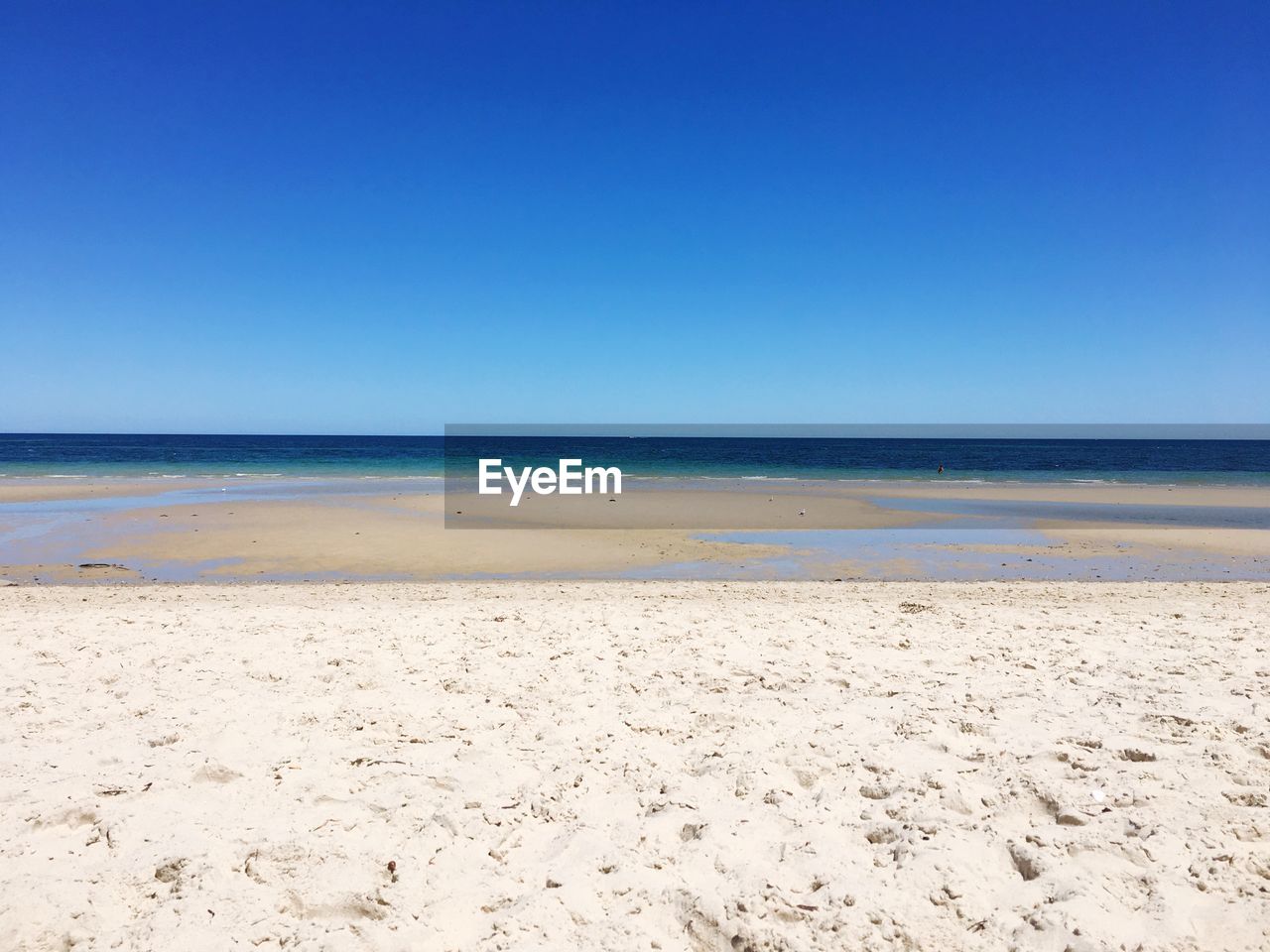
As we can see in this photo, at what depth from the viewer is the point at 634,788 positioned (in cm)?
383

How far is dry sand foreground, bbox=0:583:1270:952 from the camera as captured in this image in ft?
9.21

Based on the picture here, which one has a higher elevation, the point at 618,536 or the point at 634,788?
the point at 634,788

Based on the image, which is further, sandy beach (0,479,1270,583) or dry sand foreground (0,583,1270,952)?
sandy beach (0,479,1270,583)

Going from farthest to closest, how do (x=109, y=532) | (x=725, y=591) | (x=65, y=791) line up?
(x=109, y=532) → (x=725, y=591) → (x=65, y=791)

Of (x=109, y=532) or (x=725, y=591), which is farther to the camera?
(x=109, y=532)

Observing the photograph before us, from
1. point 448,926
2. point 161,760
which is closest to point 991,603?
point 448,926

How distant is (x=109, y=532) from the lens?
50.4ft

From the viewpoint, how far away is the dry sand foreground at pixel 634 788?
281 cm

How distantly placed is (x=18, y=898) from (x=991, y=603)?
28.4ft

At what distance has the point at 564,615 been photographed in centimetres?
746

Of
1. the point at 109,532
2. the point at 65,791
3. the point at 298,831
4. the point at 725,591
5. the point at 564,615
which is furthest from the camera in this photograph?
the point at 109,532

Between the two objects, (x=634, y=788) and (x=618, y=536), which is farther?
(x=618, y=536)

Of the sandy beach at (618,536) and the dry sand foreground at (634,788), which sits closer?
the dry sand foreground at (634,788)

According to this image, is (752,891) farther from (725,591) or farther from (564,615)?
(725,591)
